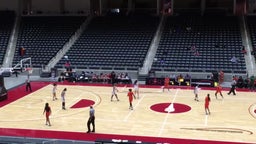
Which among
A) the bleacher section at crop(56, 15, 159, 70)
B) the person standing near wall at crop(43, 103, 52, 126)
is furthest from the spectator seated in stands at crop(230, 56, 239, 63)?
the person standing near wall at crop(43, 103, 52, 126)

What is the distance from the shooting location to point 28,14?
48.3 meters

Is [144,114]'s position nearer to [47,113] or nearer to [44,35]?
[47,113]

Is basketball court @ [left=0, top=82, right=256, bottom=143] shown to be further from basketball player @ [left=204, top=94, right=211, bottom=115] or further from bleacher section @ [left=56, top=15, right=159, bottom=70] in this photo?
bleacher section @ [left=56, top=15, right=159, bottom=70]

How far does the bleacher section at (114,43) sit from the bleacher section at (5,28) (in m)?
7.10

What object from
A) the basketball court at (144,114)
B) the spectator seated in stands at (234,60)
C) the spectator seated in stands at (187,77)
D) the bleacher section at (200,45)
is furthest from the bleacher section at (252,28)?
the basketball court at (144,114)

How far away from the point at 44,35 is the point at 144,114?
75.6 ft

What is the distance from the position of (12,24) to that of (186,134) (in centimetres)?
3214

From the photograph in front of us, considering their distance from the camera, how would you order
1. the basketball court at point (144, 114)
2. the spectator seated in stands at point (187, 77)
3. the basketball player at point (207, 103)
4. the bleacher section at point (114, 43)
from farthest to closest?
the bleacher section at point (114, 43), the spectator seated in stands at point (187, 77), the basketball player at point (207, 103), the basketball court at point (144, 114)

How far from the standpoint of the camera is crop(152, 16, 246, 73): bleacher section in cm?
3531

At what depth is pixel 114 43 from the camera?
1604 inches

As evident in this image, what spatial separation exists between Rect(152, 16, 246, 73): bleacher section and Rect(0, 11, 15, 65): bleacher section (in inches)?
622

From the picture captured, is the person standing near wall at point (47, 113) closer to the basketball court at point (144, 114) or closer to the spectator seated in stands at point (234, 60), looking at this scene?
the basketball court at point (144, 114)

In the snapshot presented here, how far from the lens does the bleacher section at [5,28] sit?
1650 inches

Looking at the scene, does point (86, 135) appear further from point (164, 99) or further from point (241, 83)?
point (241, 83)
